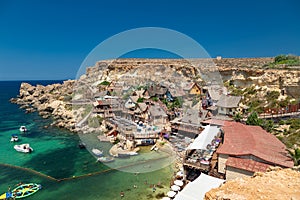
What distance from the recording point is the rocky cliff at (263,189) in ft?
16.3

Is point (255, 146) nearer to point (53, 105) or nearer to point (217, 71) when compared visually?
point (217, 71)

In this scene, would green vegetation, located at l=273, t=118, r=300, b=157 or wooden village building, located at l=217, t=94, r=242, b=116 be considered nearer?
green vegetation, located at l=273, t=118, r=300, b=157

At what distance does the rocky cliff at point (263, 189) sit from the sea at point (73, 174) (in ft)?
31.6

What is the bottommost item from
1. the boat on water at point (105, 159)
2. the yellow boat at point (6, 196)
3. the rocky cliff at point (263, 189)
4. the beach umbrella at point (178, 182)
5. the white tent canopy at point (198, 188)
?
the yellow boat at point (6, 196)

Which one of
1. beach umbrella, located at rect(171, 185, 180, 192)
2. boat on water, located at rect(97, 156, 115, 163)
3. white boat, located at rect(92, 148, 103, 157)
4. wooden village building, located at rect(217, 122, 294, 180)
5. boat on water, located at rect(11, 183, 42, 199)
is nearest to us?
wooden village building, located at rect(217, 122, 294, 180)

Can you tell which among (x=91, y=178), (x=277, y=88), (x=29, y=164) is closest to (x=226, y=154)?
(x=91, y=178)

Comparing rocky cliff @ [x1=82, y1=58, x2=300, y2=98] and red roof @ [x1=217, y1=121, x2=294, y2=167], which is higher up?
rocky cliff @ [x1=82, y1=58, x2=300, y2=98]

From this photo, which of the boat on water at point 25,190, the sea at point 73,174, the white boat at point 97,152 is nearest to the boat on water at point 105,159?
the sea at point 73,174

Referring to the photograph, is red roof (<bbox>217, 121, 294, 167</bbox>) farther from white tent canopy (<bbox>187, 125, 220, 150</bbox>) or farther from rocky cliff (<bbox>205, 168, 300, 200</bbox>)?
rocky cliff (<bbox>205, 168, 300, 200</bbox>)

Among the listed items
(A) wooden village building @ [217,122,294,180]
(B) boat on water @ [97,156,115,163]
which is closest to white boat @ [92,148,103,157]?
(B) boat on water @ [97,156,115,163]

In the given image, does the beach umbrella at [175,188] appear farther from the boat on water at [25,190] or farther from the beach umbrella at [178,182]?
the boat on water at [25,190]

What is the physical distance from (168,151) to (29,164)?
46.6 ft

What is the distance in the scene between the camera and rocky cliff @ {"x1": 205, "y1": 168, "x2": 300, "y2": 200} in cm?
496

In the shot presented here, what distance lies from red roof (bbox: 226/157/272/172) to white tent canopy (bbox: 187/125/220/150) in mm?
3937
